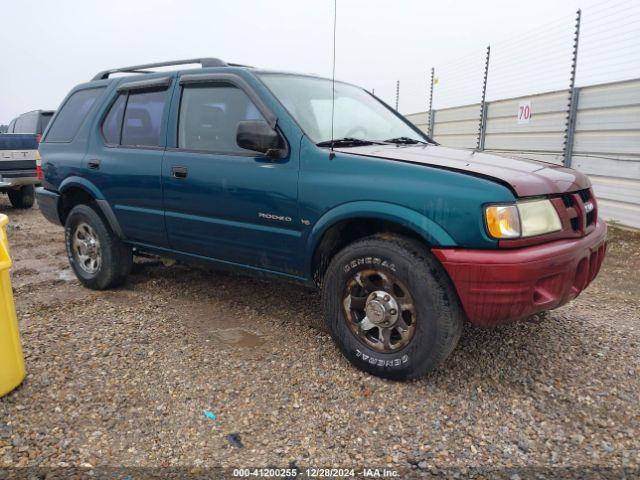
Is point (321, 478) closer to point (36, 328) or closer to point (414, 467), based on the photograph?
point (414, 467)

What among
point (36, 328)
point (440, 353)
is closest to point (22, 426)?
point (36, 328)

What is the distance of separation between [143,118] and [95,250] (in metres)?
1.30

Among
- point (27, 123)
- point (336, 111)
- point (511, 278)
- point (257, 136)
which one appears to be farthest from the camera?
point (27, 123)

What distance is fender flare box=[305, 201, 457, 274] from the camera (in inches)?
97.7

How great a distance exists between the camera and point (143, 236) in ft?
12.8

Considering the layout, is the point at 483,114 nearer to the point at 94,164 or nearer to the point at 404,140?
the point at 404,140

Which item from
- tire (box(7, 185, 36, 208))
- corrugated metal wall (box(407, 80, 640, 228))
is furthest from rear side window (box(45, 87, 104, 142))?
corrugated metal wall (box(407, 80, 640, 228))

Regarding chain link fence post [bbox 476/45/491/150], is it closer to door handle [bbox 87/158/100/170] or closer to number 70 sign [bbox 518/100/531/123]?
number 70 sign [bbox 518/100/531/123]

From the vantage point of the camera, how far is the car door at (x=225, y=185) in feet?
9.94

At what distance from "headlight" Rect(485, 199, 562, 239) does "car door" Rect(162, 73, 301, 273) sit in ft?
3.75

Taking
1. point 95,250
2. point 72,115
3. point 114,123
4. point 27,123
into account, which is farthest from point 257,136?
point 27,123

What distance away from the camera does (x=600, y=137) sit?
→ 22.5ft

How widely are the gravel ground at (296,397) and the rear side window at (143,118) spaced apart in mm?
1328

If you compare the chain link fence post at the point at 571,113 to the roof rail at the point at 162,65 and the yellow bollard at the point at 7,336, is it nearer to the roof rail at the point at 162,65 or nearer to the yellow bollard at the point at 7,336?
the roof rail at the point at 162,65
